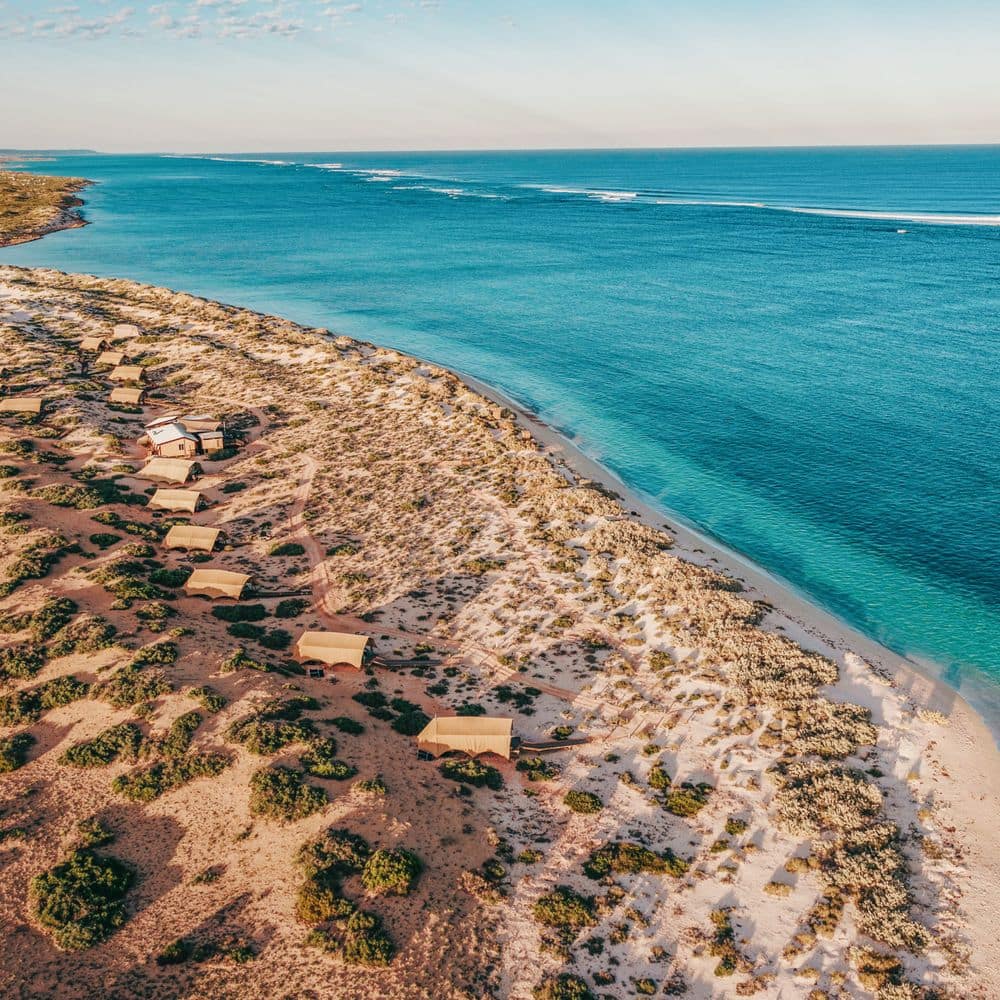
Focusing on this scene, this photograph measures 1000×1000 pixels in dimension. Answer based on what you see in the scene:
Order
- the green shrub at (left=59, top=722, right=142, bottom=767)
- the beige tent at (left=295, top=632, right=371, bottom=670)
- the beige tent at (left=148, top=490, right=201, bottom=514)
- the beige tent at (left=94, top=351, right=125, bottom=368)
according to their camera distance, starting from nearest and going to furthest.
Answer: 1. the green shrub at (left=59, top=722, right=142, bottom=767)
2. the beige tent at (left=295, top=632, right=371, bottom=670)
3. the beige tent at (left=148, top=490, right=201, bottom=514)
4. the beige tent at (left=94, top=351, right=125, bottom=368)

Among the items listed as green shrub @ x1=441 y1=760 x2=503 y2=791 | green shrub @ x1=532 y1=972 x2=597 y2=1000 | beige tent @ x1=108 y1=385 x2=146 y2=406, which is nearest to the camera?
green shrub @ x1=532 y1=972 x2=597 y2=1000

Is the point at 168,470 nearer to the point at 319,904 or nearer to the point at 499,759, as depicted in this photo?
the point at 499,759

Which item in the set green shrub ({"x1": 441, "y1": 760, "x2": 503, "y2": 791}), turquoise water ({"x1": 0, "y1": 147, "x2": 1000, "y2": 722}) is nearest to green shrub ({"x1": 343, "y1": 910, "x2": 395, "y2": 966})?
green shrub ({"x1": 441, "y1": 760, "x2": 503, "y2": 791})

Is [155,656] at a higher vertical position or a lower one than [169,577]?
lower

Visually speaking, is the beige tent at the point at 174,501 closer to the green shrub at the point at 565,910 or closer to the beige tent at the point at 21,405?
the beige tent at the point at 21,405

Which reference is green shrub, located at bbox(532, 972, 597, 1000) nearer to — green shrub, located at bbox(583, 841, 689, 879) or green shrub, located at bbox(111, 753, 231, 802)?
green shrub, located at bbox(583, 841, 689, 879)

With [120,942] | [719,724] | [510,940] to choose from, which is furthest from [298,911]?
[719,724]

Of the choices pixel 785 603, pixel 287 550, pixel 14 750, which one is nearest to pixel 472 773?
pixel 14 750

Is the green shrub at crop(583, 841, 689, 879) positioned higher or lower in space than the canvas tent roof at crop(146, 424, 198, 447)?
lower
